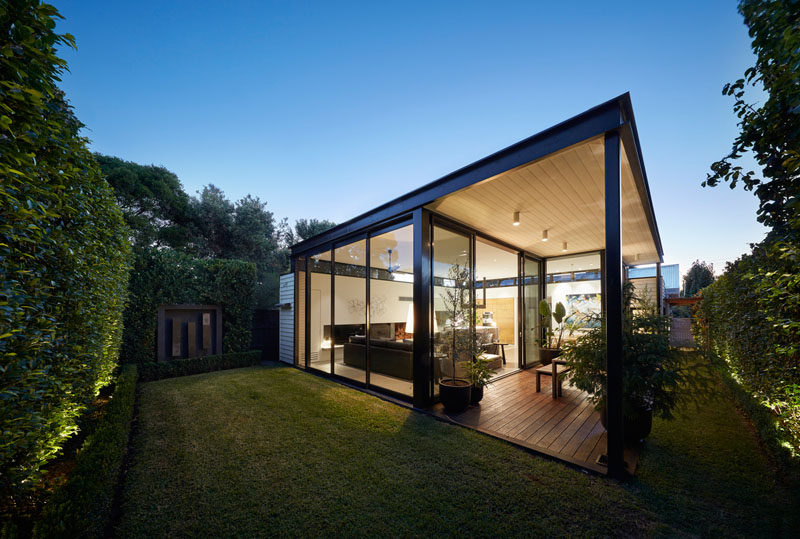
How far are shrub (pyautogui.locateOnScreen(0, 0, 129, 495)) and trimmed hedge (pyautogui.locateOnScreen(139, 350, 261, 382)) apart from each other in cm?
461

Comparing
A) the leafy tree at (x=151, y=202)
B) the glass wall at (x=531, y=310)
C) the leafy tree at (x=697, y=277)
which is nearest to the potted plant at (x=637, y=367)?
the glass wall at (x=531, y=310)

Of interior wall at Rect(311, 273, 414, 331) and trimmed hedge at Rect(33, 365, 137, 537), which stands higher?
interior wall at Rect(311, 273, 414, 331)

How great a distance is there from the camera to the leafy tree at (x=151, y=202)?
1150 centimetres

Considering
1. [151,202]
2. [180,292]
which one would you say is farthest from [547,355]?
[151,202]

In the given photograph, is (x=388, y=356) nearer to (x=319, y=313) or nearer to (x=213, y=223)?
(x=319, y=313)

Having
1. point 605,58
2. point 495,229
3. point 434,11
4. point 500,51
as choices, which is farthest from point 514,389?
point 434,11

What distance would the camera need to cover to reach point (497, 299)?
7781mm

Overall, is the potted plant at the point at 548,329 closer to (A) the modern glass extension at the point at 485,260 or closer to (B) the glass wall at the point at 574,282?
(A) the modern glass extension at the point at 485,260

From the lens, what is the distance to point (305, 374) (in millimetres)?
6422

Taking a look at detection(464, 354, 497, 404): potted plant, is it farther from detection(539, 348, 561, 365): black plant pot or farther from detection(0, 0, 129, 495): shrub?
detection(0, 0, 129, 495): shrub

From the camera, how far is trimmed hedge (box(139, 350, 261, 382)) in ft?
19.5

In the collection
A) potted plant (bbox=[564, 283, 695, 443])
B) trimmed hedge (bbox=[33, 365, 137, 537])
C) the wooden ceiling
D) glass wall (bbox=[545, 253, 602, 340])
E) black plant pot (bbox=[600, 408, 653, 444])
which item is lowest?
black plant pot (bbox=[600, 408, 653, 444])

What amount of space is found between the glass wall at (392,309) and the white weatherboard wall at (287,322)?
266 cm

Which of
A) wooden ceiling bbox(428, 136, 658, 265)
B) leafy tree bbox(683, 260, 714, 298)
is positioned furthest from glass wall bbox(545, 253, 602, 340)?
leafy tree bbox(683, 260, 714, 298)
